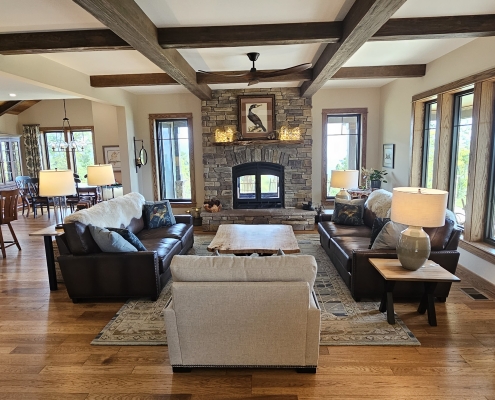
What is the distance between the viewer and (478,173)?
152 inches

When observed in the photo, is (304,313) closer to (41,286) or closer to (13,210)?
(41,286)

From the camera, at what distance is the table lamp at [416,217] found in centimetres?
257

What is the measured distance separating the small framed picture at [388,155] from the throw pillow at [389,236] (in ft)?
11.1

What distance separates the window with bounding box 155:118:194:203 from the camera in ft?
23.6

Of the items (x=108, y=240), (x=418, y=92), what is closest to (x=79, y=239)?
(x=108, y=240)

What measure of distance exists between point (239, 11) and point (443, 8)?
1.81 metres

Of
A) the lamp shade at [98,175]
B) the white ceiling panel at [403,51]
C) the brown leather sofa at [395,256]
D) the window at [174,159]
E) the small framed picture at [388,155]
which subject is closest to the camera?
the brown leather sofa at [395,256]

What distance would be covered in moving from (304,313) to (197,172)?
5.44 metres

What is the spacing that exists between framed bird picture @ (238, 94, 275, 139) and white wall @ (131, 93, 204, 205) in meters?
1.02

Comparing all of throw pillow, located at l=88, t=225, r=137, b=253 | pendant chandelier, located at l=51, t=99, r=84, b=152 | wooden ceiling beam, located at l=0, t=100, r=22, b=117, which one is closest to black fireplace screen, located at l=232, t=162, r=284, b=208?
throw pillow, located at l=88, t=225, r=137, b=253

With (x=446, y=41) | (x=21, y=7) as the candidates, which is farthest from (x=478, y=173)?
(x=21, y=7)

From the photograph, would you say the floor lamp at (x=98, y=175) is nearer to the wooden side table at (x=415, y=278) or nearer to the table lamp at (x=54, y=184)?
the table lamp at (x=54, y=184)

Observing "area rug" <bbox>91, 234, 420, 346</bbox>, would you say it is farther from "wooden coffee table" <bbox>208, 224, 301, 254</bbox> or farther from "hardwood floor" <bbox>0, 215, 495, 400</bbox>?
"wooden coffee table" <bbox>208, 224, 301, 254</bbox>

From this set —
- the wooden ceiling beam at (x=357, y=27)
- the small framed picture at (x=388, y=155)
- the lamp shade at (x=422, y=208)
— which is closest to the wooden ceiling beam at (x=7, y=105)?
the wooden ceiling beam at (x=357, y=27)
